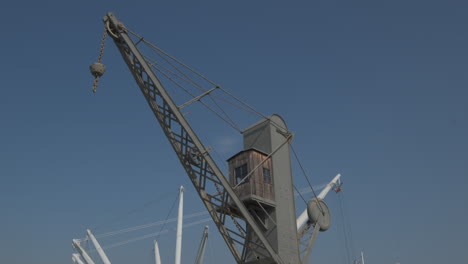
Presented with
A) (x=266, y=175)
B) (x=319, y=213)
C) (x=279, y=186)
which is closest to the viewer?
(x=266, y=175)

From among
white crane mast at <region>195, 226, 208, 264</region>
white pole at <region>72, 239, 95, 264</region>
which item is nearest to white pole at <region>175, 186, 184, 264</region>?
white crane mast at <region>195, 226, 208, 264</region>

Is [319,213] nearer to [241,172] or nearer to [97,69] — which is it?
[241,172]

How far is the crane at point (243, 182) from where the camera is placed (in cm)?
2414

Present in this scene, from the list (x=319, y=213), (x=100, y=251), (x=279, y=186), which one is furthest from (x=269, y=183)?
(x=100, y=251)

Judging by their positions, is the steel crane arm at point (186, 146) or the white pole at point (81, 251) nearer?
the steel crane arm at point (186, 146)

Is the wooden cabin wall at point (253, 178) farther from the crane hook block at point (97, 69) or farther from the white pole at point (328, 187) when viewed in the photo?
the white pole at point (328, 187)

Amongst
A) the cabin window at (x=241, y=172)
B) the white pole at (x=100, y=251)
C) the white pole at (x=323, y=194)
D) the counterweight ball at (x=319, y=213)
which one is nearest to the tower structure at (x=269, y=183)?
the cabin window at (x=241, y=172)

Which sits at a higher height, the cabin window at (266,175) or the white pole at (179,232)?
the white pole at (179,232)

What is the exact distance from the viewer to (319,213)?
94.9 ft

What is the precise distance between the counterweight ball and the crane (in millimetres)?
2775

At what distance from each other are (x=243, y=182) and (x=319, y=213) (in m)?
6.53

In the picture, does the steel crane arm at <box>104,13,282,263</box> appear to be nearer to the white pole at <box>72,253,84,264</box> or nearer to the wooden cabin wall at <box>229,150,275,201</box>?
the wooden cabin wall at <box>229,150,275,201</box>

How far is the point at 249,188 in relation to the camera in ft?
79.9

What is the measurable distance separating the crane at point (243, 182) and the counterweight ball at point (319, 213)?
9.10 feet
